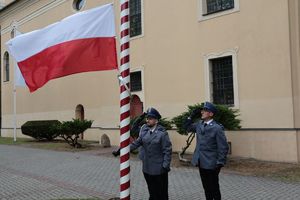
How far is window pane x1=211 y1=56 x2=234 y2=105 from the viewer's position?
52.7 ft

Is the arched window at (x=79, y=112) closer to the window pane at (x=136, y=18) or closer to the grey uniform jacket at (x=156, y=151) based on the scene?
the window pane at (x=136, y=18)

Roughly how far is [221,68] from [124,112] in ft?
33.8

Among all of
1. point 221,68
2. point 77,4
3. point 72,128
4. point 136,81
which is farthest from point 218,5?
point 77,4

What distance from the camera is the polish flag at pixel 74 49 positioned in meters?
7.14

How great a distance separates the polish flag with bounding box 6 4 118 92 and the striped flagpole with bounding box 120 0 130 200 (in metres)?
0.59

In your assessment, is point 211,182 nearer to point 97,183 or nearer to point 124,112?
point 124,112

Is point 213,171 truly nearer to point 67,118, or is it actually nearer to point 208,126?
point 208,126

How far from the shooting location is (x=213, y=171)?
6875 mm

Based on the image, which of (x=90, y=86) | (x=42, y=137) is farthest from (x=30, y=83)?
(x=42, y=137)

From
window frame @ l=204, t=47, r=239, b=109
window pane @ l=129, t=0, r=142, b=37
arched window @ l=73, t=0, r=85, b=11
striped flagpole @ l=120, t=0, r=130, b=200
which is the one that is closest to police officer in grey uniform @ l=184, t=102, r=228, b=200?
striped flagpole @ l=120, t=0, r=130, b=200

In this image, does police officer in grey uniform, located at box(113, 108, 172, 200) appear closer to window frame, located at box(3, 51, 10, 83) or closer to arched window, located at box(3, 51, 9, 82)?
window frame, located at box(3, 51, 10, 83)

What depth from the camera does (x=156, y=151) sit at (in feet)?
22.7

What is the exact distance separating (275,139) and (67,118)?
611 inches

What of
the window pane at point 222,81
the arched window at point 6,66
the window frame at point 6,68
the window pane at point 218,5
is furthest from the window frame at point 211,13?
the arched window at point 6,66
